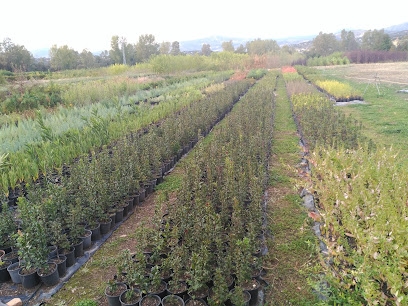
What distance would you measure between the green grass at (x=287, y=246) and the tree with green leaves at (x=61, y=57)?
174ft

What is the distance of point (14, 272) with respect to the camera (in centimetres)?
312

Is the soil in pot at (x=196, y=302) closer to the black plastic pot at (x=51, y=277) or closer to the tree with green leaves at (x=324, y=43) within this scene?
the black plastic pot at (x=51, y=277)

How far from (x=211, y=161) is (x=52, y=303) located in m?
3.14

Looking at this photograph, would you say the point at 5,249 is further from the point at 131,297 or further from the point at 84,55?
the point at 84,55

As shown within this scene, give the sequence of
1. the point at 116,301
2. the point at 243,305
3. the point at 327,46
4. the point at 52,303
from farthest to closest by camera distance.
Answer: the point at 327,46, the point at 52,303, the point at 116,301, the point at 243,305

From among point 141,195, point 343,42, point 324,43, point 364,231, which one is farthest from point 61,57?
point 343,42

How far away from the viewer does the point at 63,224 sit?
12.6 feet

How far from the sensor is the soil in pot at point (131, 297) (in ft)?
8.68

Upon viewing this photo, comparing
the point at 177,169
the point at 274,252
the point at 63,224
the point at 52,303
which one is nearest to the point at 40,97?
the point at 177,169

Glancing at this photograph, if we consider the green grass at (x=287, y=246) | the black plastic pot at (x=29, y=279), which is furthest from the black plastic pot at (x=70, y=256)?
the green grass at (x=287, y=246)

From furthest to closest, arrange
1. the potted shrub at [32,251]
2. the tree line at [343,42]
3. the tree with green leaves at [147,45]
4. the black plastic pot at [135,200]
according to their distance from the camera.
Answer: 1. the tree with green leaves at [147,45]
2. the tree line at [343,42]
3. the black plastic pot at [135,200]
4. the potted shrub at [32,251]

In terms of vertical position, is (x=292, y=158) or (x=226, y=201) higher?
(x=226, y=201)

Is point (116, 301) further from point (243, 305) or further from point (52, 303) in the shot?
point (243, 305)

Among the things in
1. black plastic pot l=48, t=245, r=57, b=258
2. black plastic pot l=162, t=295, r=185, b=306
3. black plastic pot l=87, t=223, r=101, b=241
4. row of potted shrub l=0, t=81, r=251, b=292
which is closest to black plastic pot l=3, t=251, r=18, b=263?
row of potted shrub l=0, t=81, r=251, b=292
